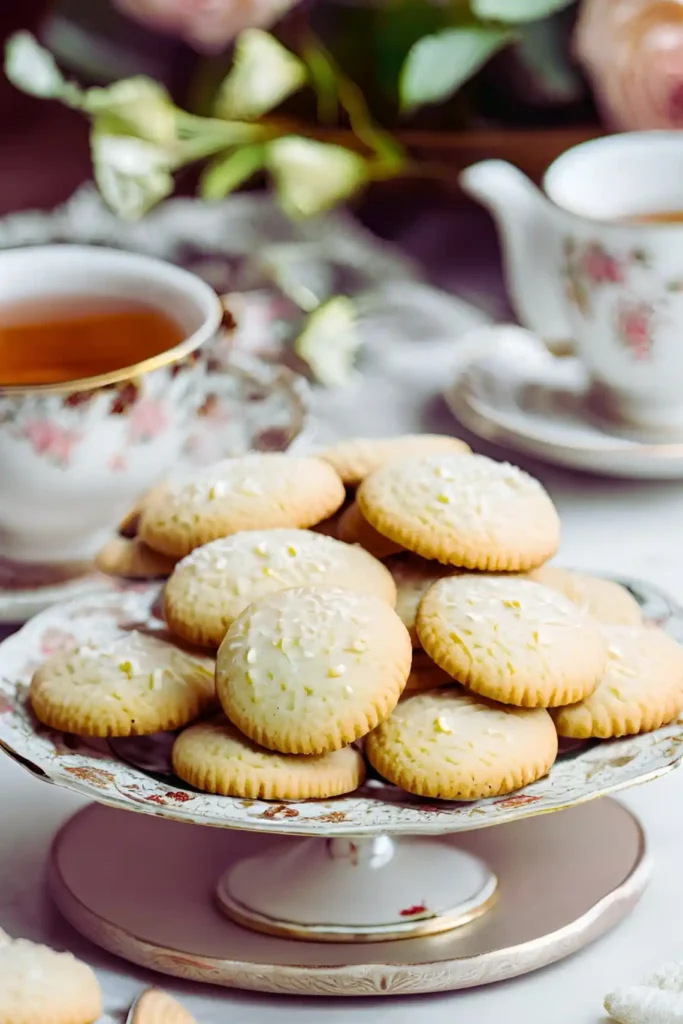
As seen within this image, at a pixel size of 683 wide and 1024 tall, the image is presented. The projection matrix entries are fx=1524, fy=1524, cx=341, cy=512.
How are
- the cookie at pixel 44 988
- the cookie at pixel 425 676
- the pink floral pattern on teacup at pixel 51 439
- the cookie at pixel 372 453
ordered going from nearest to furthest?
1. the cookie at pixel 44 988
2. the cookie at pixel 425 676
3. the cookie at pixel 372 453
4. the pink floral pattern on teacup at pixel 51 439

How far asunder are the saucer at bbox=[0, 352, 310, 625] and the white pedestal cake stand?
321 millimetres

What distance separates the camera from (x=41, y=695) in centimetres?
63

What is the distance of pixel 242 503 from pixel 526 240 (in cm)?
46

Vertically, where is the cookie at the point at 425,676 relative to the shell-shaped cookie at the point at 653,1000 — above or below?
above

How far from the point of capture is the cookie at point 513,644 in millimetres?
598

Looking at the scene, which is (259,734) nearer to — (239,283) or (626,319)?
(626,319)

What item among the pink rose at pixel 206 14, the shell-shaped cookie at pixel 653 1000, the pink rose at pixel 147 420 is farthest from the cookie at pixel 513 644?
the pink rose at pixel 206 14

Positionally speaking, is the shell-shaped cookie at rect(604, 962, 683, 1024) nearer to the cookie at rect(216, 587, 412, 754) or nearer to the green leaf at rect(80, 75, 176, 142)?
the cookie at rect(216, 587, 412, 754)

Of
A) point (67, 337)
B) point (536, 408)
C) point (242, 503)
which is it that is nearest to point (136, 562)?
point (242, 503)

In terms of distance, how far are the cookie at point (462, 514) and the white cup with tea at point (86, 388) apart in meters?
0.25

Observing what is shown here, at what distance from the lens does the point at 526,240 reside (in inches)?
43.0

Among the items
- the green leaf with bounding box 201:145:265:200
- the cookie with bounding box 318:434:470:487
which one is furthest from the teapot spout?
the cookie with bounding box 318:434:470:487

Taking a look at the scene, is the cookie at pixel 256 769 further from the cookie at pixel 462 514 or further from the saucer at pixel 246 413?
the saucer at pixel 246 413

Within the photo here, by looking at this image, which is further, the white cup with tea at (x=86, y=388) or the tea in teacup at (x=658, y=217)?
the tea in teacup at (x=658, y=217)
